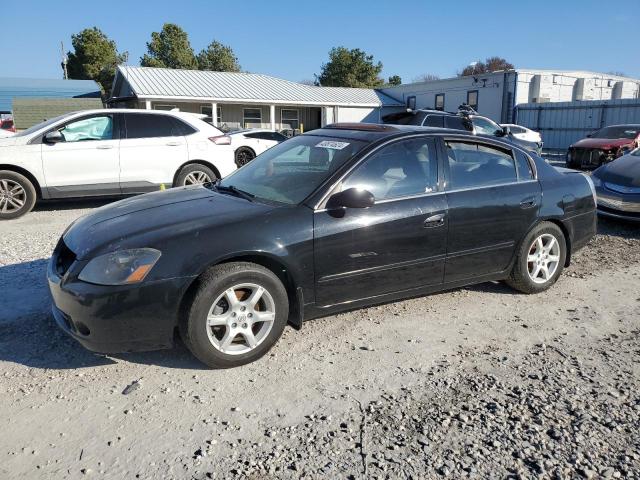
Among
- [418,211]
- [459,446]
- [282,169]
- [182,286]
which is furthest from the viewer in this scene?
[282,169]

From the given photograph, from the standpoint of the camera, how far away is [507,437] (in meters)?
2.65

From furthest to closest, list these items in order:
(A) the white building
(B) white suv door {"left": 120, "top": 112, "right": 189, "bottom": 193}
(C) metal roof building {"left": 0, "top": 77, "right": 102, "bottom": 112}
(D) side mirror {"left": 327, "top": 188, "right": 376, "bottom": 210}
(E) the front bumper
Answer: (C) metal roof building {"left": 0, "top": 77, "right": 102, "bottom": 112}, (A) the white building, (B) white suv door {"left": 120, "top": 112, "right": 189, "bottom": 193}, (D) side mirror {"left": 327, "top": 188, "right": 376, "bottom": 210}, (E) the front bumper

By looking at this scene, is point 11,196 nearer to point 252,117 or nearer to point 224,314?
point 224,314

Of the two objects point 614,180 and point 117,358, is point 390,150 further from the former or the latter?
point 614,180

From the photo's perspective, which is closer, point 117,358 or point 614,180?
point 117,358

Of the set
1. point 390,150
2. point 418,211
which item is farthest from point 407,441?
point 390,150

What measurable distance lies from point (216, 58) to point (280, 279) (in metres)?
56.0

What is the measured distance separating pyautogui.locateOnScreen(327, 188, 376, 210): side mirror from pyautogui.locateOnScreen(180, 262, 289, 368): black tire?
26.8 inches

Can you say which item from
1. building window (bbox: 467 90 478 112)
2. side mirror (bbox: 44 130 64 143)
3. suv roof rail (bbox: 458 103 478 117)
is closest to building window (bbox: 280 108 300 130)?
building window (bbox: 467 90 478 112)

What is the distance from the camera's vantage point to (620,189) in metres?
7.53

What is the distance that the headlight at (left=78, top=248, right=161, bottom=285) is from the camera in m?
3.05

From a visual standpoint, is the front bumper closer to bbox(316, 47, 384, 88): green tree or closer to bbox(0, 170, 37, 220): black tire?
bbox(0, 170, 37, 220): black tire

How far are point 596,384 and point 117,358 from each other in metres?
3.14

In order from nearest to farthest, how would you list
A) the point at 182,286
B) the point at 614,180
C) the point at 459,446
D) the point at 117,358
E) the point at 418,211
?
1. the point at 459,446
2. the point at 182,286
3. the point at 117,358
4. the point at 418,211
5. the point at 614,180
